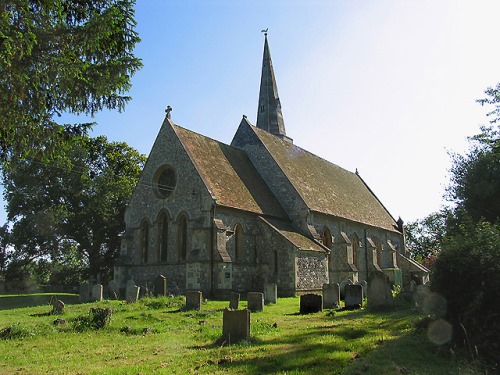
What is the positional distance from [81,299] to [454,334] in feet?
56.2

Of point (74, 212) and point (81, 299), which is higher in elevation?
point (74, 212)

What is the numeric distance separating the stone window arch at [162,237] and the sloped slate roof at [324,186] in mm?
8248

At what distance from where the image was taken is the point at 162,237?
2462 cm

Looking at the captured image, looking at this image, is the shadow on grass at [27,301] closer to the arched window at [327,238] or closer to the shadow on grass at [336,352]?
the arched window at [327,238]

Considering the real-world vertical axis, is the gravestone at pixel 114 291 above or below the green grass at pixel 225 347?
above

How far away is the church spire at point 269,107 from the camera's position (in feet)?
137

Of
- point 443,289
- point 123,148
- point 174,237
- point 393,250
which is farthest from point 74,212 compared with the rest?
point 443,289

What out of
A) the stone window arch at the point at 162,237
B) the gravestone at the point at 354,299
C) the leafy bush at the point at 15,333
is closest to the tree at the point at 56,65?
the leafy bush at the point at 15,333

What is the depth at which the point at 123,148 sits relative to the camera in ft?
132

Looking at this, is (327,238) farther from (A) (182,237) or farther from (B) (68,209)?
(B) (68,209)

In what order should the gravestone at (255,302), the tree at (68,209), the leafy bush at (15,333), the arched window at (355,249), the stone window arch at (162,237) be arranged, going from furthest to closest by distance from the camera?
the tree at (68,209) < the arched window at (355,249) < the stone window arch at (162,237) < the gravestone at (255,302) < the leafy bush at (15,333)

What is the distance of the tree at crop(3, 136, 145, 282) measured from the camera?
3478 cm

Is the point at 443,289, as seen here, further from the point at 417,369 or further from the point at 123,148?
the point at 123,148

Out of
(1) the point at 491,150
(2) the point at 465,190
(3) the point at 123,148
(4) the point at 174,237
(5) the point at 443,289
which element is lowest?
(5) the point at 443,289
